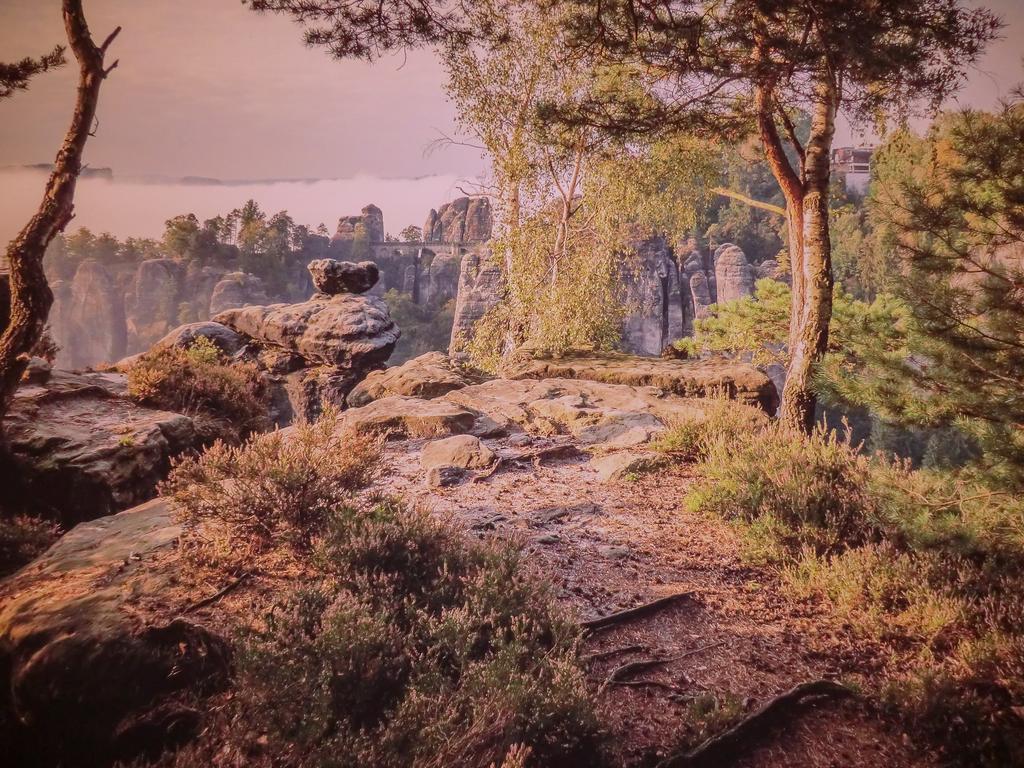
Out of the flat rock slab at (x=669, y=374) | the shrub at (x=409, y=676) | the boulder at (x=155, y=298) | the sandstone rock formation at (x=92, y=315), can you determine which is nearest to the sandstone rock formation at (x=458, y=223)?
the boulder at (x=155, y=298)

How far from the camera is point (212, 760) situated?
2197 mm

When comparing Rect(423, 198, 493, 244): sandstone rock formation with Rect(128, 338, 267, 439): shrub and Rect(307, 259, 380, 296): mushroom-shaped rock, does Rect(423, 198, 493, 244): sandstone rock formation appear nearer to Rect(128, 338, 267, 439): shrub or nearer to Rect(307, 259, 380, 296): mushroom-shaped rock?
Rect(307, 259, 380, 296): mushroom-shaped rock

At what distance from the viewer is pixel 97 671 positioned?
2537 millimetres

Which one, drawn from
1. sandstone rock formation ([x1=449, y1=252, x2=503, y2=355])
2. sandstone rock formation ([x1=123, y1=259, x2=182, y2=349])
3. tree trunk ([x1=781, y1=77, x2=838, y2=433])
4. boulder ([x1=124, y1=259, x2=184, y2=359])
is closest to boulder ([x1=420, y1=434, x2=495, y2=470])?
tree trunk ([x1=781, y1=77, x2=838, y2=433])

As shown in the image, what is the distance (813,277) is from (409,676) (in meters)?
7.46

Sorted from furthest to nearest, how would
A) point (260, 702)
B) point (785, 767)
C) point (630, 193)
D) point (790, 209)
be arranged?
point (630, 193), point (790, 209), point (785, 767), point (260, 702)

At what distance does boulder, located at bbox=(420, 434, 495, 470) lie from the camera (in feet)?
21.7

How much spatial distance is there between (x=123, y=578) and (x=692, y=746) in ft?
12.3

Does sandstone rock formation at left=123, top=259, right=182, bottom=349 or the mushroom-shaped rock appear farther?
sandstone rock formation at left=123, top=259, right=182, bottom=349

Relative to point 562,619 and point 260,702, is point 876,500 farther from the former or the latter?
point 260,702

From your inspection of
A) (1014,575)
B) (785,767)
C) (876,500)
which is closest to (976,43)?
(876,500)

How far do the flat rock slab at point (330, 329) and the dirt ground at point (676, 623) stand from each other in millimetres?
11551

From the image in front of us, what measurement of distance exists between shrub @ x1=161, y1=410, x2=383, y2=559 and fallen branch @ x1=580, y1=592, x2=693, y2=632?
7.42 ft

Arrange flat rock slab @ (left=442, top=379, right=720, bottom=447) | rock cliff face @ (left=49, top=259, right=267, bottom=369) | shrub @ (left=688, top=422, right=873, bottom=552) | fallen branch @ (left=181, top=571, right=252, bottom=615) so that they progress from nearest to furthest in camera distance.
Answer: fallen branch @ (left=181, top=571, right=252, bottom=615), shrub @ (left=688, top=422, right=873, bottom=552), flat rock slab @ (left=442, top=379, right=720, bottom=447), rock cliff face @ (left=49, top=259, right=267, bottom=369)
